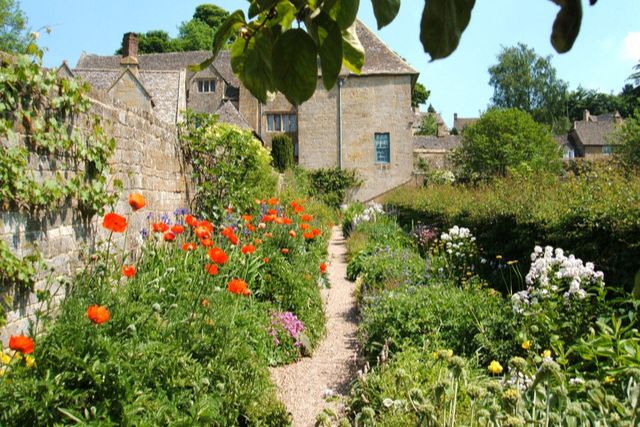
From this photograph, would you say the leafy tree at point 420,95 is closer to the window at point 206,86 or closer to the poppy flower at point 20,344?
the window at point 206,86

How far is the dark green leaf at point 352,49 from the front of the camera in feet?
3.02

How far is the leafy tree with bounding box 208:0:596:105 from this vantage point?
2.14 ft

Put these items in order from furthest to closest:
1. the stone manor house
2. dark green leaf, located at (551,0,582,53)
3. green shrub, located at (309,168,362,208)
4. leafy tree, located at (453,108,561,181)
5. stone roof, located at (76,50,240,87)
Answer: stone roof, located at (76,50,240,87) < leafy tree, located at (453,108,561,181) < the stone manor house < green shrub, located at (309,168,362,208) < dark green leaf, located at (551,0,582,53)

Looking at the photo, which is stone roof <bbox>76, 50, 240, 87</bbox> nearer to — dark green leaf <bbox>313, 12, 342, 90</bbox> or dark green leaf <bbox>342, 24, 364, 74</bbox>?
dark green leaf <bbox>342, 24, 364, 74</bbox>

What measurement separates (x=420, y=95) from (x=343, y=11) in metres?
66.5

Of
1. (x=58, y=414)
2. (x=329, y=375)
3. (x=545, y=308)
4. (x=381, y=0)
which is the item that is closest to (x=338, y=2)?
(x=381, y=0)

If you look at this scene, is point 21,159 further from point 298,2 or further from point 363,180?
point 363,180

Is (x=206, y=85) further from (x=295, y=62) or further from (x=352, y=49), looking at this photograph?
(x=295, y=62)

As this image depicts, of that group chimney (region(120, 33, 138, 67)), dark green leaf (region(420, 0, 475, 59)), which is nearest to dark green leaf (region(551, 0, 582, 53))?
dark green leaf (region(420, 0, 475, 59))

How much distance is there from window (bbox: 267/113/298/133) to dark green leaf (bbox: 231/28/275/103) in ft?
93.8

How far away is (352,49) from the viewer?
0.95m

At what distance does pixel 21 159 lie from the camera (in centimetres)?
361

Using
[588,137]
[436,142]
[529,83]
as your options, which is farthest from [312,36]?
[588,137]

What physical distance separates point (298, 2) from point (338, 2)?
81 mm
